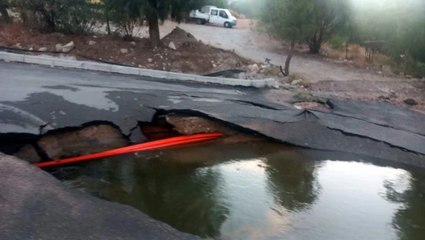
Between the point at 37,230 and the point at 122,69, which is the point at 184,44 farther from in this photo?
the point at 37,230

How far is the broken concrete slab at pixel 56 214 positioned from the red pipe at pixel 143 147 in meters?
1.58

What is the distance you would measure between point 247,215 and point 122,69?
6.40 meters

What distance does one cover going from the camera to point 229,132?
8.82 metres

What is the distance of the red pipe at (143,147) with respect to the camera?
6.98m

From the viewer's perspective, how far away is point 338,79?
620 inches

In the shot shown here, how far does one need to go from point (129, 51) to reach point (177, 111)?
20.2 feet

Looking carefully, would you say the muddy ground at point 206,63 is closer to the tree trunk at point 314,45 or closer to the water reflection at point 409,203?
the water reflection at point 409,203

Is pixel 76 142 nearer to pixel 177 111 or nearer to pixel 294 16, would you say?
pixel 177 111

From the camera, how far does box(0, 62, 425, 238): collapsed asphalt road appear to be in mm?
7414

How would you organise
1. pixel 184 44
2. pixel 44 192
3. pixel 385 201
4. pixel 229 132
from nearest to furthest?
pixel 44 192 < pixel 385 201 < pixel 229 132 < pixel 184 44

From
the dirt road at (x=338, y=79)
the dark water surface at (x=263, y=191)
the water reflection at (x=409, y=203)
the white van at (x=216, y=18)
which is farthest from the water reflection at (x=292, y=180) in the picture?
the white van at (x=216, y=18)

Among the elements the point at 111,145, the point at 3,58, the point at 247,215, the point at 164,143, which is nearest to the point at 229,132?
the point at 164,143

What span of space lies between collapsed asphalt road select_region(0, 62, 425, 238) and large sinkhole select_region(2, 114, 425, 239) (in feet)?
0.63

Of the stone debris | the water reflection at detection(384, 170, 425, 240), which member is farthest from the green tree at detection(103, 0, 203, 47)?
the water reflection at detection(384, 170, 425, 240)
